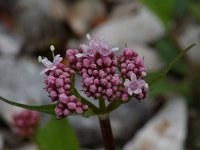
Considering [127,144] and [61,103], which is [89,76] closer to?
[61,103]

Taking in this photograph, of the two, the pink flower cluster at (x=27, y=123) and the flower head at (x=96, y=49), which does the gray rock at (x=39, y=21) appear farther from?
the flower head at (x=96, y=49)

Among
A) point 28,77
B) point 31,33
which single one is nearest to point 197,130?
point 28,77

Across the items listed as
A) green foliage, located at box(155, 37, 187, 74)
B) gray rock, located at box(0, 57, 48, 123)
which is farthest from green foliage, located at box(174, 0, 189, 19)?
gray rock, located at box(0, 57, 48, 123)

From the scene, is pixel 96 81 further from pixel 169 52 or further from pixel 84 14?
pixel 84 14

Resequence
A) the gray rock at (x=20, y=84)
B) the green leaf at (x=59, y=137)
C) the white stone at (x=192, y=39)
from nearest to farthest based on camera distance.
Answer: the green leaf at (x=59, y=137)
the gray rock at (x=20, y=84)
the white stone at (x=192, y=39)

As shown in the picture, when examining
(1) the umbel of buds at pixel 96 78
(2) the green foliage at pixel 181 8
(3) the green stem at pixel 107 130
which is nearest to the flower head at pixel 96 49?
(1) the umbel of buds at pixel 96 78

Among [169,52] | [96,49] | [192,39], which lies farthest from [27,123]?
[192,39]
